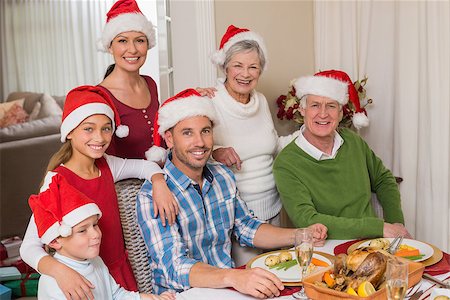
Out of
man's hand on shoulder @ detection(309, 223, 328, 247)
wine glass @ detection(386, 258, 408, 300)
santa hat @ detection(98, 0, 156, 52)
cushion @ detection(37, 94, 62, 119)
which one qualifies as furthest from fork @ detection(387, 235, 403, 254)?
cushion @ detection(37, 94, 62, 119)

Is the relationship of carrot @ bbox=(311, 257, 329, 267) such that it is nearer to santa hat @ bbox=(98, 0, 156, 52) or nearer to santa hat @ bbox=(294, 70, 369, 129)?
santa hat @ bbox=(294, 70, 369, 129)

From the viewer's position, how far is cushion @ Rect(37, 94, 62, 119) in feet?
16.0

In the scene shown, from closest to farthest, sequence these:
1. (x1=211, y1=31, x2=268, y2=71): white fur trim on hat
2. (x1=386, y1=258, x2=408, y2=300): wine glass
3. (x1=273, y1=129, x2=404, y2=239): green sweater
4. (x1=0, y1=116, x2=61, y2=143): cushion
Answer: (x1=386, y1=258, x2=408, y2=300): wine glass → (x1=273, y1=129, x2=404, y2=239): green sweater → (x1=211, y1=31, x2=268, y2=71): white fur trim on hat → (x1=0, y1=116, x2=61, y2=143): cushion

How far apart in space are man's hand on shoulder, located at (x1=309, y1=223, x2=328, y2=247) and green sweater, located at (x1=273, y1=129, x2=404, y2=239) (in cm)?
11

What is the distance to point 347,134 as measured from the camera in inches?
104

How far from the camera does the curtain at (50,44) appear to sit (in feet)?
15.9

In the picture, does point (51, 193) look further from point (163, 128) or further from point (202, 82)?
point (202, 82)

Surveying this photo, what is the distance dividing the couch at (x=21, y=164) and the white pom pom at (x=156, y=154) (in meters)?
2.21

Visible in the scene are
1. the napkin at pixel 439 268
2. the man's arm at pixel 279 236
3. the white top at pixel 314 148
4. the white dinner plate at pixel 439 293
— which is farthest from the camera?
the white top at pixel 314 148

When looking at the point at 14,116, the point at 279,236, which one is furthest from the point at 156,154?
the point at 14,116

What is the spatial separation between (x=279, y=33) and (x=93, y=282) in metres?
2.09

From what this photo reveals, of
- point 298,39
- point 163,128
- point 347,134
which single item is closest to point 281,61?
point 298,39

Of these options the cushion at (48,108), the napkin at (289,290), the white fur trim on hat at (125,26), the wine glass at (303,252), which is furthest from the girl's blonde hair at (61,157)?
the cushion at (48,108)

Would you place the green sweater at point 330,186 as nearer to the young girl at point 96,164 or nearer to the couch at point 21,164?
the young girl at point 96,164
